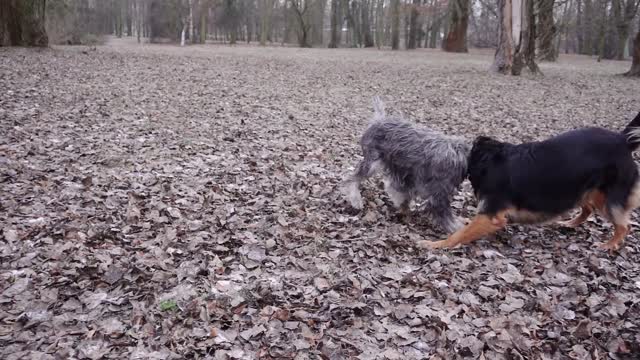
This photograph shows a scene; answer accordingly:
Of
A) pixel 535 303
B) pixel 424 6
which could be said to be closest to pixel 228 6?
pixel 424 6

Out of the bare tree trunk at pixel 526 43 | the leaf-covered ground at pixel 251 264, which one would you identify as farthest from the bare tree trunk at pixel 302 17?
the leaf-covered ground at pixel 251 264


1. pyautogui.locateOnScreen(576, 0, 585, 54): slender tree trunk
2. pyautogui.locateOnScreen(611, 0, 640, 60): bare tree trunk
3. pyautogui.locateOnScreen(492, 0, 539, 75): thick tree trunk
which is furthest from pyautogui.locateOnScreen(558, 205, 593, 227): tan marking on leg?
pyautogui.locateOnScreen(576, 0, 585, 54): slender tree trunk

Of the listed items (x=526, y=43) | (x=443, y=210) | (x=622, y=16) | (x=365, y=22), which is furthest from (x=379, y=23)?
(x=443, y=210)

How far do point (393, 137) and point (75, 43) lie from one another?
28.9m

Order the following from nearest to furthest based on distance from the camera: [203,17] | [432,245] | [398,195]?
[432,245]
[398,195]
[203,17]

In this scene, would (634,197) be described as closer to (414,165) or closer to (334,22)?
(414,165)

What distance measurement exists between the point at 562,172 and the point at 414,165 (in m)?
1.42

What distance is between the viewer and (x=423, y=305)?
3758 mm

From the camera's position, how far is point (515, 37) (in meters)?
17.7

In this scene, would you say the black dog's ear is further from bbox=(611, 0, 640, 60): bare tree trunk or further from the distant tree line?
bbox=(611, 0, 640, 60): bare tree trunk

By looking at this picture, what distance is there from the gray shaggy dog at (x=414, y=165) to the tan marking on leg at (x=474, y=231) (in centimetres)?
33

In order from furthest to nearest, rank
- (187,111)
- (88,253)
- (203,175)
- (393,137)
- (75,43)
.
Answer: (75,43), (187,111), (203,175), (393,137), (88,253)

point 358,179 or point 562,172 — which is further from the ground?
point 562,172

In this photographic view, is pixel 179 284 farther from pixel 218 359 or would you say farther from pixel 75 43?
pixel 75 43
